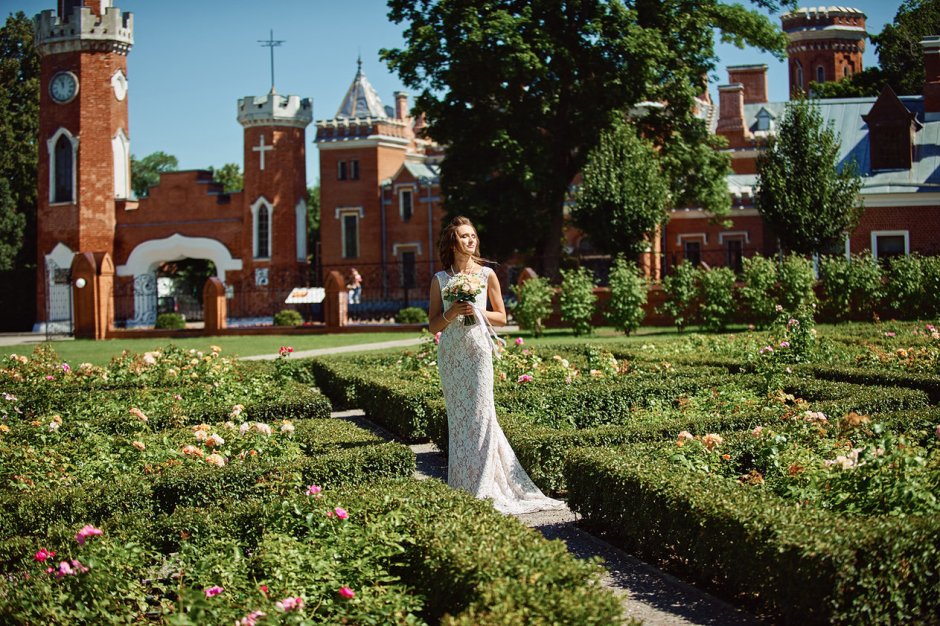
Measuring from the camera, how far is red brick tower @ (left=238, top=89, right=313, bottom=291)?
139ft

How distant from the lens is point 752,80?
154 ft

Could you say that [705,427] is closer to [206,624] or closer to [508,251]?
[206,624]

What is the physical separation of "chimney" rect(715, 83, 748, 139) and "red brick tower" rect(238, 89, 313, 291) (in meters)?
18.5

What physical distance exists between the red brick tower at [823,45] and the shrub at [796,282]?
4138cm

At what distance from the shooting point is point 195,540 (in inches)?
213

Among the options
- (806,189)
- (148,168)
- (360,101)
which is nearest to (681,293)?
(806,189)

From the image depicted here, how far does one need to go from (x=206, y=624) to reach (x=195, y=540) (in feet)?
4.83

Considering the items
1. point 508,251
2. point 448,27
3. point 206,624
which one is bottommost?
point 206,624

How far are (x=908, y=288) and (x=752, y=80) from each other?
28.3 m

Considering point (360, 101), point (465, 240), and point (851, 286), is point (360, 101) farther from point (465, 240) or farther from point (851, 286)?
point (465, 240)

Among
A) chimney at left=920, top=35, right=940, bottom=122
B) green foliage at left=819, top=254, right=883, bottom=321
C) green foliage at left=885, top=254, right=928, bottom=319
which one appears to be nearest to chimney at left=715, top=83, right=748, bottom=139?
chimney at left=920, top=35, right=940, bottom=122

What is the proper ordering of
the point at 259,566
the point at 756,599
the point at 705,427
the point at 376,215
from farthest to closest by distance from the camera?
the point at 376,215
the point at 705,427
the point at 756,599
the point at 259,566

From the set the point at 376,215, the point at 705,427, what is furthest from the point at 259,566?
the point at 376,215

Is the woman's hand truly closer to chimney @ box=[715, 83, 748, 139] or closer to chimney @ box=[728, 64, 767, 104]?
chimney @ box=[715, 83, 748, 139]
